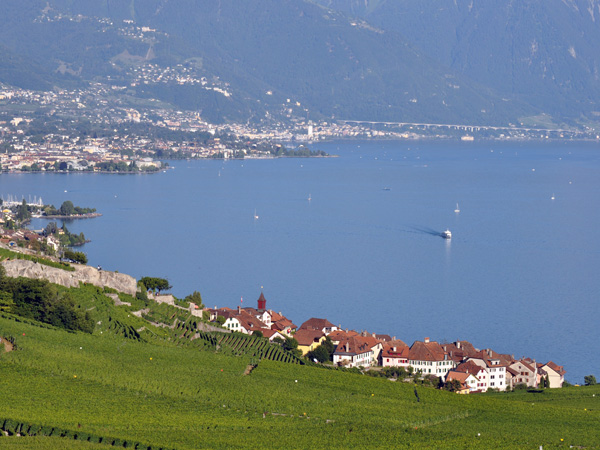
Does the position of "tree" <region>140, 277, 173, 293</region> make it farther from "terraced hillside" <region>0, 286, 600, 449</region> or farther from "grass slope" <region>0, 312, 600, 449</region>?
"grass slope" <region>0, 312, 600, 449</region>

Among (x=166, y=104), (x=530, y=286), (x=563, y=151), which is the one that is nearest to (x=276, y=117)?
(x=166, y=104)

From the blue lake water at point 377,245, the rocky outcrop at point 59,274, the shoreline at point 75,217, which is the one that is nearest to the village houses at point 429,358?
the blue lake water at point 377,245

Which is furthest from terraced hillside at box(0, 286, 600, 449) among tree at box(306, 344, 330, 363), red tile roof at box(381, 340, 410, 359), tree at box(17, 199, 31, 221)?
tree at box(17, 199, 31, 221)

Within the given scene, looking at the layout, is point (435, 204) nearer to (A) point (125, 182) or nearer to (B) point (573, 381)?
(A) point (125, 182)

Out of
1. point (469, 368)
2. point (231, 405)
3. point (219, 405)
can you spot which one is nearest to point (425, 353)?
point (469, 368)

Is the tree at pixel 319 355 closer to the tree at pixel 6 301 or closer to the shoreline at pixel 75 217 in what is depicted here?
the tree at pixel 6 301

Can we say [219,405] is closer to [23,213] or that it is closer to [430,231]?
[23,213]
